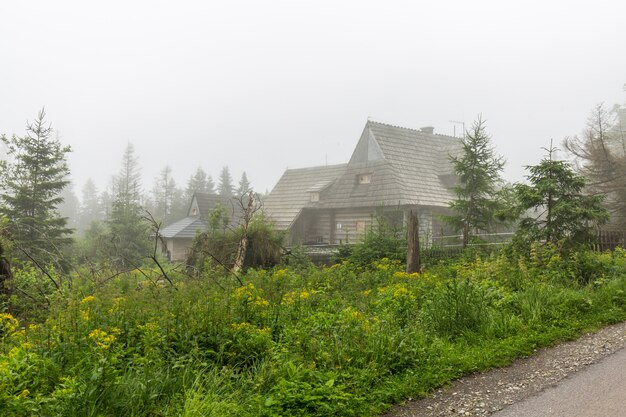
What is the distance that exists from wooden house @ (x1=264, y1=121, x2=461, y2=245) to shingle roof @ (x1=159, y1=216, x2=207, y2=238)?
6.92m

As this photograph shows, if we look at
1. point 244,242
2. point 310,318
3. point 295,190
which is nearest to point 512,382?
point 310,318

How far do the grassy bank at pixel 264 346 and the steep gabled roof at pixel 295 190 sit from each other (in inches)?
993

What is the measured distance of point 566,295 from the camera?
898 cm

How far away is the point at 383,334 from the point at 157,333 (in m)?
3.11

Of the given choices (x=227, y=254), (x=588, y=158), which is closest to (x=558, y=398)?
(x=227, y=254)

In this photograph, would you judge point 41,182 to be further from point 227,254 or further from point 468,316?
point 468,316

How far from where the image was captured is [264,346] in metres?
6.17

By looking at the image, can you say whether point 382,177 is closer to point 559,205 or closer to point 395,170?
point 395,170

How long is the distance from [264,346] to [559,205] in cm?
1040

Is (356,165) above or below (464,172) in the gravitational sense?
above

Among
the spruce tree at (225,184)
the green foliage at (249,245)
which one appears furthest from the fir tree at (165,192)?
the green foliage at (249,245)

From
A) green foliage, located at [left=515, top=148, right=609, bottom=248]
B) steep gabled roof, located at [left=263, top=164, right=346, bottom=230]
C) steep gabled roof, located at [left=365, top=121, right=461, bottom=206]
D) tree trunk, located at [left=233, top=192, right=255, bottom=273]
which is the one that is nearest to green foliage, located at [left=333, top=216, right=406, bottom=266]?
tree trunk, located at [left=233, top=192, right=255, bottom=273]

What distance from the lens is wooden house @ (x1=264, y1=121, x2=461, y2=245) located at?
2997 cm

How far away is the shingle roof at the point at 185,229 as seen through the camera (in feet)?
127
